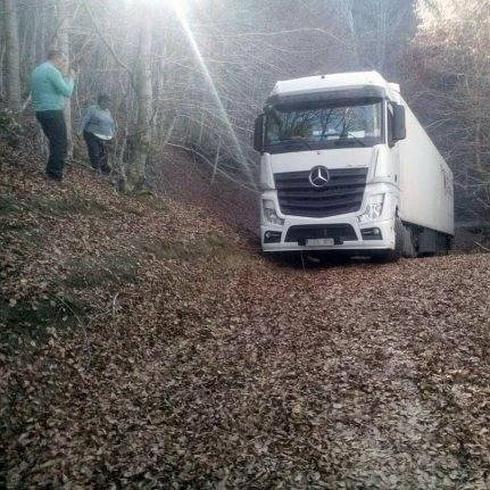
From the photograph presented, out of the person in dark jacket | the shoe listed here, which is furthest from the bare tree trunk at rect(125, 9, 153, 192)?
the shoe

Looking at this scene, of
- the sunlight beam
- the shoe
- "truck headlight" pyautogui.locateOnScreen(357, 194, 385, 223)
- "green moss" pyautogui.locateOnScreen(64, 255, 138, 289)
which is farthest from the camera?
the sunlight beam

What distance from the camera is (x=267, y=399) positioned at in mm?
4660

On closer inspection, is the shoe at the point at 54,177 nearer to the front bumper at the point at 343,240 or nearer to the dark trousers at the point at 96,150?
the dark trousers at the point at 96,150

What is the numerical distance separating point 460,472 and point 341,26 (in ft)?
83.2

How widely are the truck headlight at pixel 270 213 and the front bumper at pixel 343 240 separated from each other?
4.2 inches

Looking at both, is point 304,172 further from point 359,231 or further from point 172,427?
point 172,427

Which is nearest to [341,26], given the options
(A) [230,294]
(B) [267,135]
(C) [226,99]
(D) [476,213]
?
(D) [476,213]

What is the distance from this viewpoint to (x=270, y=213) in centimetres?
1045

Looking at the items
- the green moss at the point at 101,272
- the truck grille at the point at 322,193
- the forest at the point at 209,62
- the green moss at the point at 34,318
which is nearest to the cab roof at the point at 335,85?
Result: the truck grille at the point at 322,193

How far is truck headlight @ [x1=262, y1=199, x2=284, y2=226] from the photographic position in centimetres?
1034

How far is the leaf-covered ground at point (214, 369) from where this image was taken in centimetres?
379

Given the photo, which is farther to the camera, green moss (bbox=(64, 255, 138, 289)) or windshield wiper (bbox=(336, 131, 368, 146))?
windshield wiper (bbox=(336, 131, 368, 146))

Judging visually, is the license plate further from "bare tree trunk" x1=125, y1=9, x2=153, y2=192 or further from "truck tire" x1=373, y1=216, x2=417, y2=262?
"bare tree trunk" x1=125, y1=9, x2=153, y2=192

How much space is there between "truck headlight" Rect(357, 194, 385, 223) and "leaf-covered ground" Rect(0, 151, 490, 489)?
5.19ft
